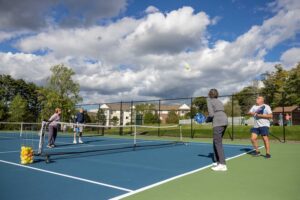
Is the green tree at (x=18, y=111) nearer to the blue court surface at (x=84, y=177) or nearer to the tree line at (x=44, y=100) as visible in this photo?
the tree line at (x=44, y=100)

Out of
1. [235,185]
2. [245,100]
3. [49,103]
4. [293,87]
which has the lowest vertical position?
[235,185]

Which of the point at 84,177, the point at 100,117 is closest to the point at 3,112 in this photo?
the point at 100,117

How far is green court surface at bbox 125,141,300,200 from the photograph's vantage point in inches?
169

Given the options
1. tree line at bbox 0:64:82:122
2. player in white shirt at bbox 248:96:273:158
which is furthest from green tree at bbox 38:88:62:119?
player in white shirt at bbox 248:96:273:158

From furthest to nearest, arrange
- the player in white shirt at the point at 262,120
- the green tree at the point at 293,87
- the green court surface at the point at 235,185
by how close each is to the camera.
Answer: the green tree at the point at 293,87 → the player in white shirt at the point at 262,120 → the green court surface at the point at 235,185

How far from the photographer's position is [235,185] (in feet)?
16.5

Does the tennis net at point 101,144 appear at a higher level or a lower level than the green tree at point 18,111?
lower

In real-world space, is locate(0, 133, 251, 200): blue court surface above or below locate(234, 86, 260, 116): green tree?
below

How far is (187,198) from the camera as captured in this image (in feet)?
13.7

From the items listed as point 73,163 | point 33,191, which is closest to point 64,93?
point 73,163

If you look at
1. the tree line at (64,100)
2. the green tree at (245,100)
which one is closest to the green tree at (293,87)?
the tree line at (64,100)

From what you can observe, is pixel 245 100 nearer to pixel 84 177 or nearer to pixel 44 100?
pixel 44 100

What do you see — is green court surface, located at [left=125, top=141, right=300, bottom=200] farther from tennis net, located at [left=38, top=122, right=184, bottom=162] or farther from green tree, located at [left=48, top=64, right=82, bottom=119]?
green tree, located at [left=48, top=64, right=82, bottom=119]

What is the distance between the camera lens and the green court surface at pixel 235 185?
4.30 meters
